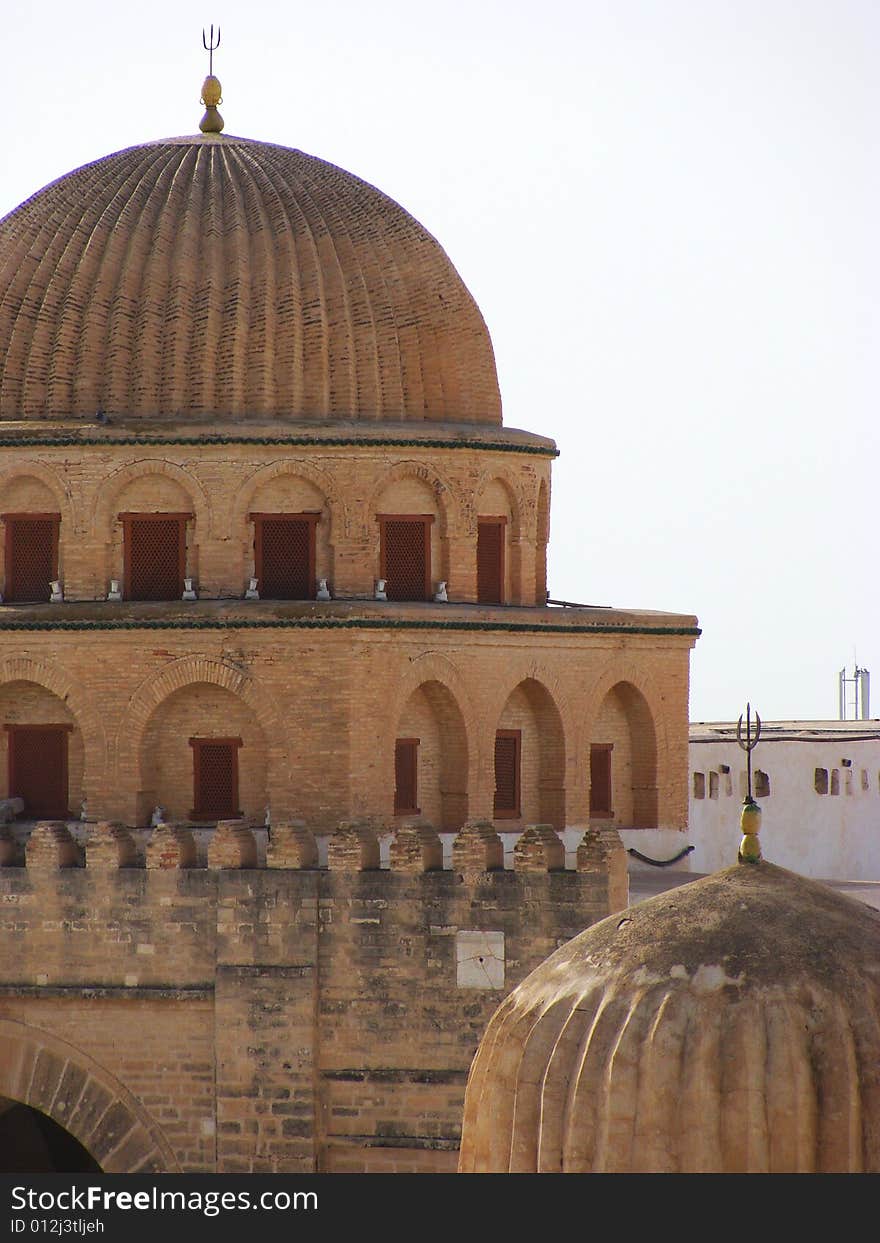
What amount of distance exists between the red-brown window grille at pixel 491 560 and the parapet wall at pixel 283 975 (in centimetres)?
374

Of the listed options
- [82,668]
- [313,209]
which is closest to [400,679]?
[82,668]

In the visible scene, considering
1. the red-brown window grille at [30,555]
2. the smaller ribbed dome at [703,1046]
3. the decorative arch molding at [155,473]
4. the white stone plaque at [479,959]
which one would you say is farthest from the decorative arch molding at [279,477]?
the smaller ribbed dome at [703,1046]

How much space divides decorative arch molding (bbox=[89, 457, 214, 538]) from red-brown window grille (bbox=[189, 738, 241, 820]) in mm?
2039

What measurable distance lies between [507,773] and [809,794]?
873cm

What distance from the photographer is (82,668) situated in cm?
2872

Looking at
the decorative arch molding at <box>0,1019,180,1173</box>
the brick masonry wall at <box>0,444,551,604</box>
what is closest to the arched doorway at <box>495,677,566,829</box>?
the brick masonry wall at <box>0,444,551,604</box>

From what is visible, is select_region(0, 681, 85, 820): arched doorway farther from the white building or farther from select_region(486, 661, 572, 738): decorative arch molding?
the white building

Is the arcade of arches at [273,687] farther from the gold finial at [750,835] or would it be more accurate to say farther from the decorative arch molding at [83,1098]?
the gold finial at [750,835]

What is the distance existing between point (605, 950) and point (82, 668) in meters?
11.0

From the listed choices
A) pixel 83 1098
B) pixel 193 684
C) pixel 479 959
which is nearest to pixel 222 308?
pixel 193 684

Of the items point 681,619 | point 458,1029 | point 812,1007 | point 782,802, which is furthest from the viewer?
point 782,802

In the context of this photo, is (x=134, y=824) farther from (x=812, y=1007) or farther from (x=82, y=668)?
(x=812, y=1007)

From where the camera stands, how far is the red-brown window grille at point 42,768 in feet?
95.3

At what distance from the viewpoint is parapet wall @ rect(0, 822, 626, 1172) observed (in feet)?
87.7
